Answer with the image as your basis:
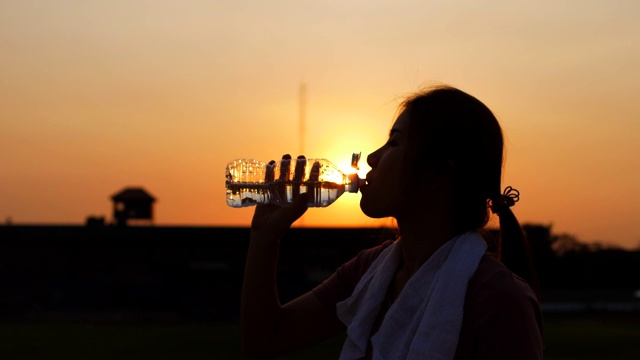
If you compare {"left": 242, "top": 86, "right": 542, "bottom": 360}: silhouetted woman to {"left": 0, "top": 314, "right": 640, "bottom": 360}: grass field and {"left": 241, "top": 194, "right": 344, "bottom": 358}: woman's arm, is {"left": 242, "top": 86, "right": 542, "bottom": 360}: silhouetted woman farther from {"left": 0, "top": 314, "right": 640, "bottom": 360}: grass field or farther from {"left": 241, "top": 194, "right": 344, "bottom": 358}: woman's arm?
{"left": 0, "top": 314, "right": 640, "bottom": 360}: grass field

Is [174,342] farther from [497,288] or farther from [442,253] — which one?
[497,288]

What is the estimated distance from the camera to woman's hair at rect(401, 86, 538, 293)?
9.36 feet

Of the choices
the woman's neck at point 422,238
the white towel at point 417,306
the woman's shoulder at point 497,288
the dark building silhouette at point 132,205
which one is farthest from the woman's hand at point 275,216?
the dark building silhouette at point 132,205

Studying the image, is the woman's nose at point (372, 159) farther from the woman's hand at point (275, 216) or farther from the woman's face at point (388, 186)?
the woman's hand at point (275, 216)

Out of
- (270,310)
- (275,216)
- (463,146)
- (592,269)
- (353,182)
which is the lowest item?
(592,269)

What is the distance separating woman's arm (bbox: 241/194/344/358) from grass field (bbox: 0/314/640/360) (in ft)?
48.6

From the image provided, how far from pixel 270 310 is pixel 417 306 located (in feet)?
1.97

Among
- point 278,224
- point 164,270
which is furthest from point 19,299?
point 278,224

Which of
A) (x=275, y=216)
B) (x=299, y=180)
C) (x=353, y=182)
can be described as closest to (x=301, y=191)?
(x=299, y=180)

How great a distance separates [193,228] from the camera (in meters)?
46.6

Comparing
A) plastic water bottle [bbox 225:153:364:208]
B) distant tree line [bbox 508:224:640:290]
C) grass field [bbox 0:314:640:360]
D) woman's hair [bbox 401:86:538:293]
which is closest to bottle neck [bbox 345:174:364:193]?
plastic water bottle [bbox 225:153:364:208]

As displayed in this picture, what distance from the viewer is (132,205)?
177 feet

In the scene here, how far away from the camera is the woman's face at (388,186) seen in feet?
9.41

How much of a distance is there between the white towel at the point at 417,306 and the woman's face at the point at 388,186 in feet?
0.53
